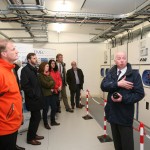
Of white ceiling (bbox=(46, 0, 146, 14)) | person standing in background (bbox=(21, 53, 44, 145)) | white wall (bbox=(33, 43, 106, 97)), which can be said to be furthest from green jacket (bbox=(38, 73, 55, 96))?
white wall (bbox=(33, 43, 106, 97))

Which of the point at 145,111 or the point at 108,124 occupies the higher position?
the point at 145,111

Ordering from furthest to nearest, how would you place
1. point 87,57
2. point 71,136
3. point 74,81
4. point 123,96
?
1. point 87,57
2. point 74,81
3. point 71,136
4. point 123,96

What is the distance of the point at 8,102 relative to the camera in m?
1.66

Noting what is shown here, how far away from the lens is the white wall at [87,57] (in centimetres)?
812

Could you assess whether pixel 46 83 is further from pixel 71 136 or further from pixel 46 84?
pixel 71 136

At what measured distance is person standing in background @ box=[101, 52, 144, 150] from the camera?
212 centimetres

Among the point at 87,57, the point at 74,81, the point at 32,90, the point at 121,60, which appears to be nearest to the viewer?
the point at 121,60

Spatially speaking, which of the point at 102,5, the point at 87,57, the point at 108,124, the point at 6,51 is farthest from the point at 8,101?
the point at 87,57

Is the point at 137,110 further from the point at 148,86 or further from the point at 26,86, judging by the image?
the point at 26,86

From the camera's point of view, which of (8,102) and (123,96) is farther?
(123,96)

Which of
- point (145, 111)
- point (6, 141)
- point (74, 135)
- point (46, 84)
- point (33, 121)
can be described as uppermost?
point (46, 84)

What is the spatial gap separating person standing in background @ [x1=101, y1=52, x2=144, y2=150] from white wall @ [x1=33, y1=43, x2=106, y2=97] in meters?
5.89

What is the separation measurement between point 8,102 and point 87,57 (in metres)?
6.76

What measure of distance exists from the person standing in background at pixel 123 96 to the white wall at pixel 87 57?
5.89 meters
